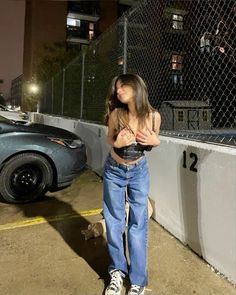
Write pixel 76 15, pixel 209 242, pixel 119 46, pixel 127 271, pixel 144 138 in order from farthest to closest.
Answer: pixel 76 15 → pixel 119 46 → pixel 209 242 → pixel 127 271 → pixel 144 138

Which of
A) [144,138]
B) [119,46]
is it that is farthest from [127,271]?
[119,46]

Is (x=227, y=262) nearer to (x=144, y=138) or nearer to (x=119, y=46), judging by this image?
(x=144, y=138)

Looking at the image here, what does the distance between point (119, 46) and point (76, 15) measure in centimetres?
3349

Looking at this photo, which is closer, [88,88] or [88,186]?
[88,186]

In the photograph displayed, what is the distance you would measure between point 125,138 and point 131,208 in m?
0.55

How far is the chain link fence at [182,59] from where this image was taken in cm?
364

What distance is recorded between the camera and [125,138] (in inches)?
94.6

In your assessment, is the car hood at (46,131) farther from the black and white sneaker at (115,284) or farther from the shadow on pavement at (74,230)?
the black and white sneaker at (115,284)

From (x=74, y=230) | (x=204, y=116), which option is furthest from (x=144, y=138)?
(x=204, y=116)

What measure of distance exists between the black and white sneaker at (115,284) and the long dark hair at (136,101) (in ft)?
3.80

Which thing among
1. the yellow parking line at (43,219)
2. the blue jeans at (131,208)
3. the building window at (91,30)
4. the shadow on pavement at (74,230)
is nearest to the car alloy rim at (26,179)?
→ the shadow on pavement at (74,230)

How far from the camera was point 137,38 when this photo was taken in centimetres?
493

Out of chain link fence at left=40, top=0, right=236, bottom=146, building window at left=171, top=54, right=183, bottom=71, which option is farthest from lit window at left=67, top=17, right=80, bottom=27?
building window at left=171, top=54, right=183, bottom=71

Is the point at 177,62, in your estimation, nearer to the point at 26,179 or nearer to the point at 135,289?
the point at 26,179
